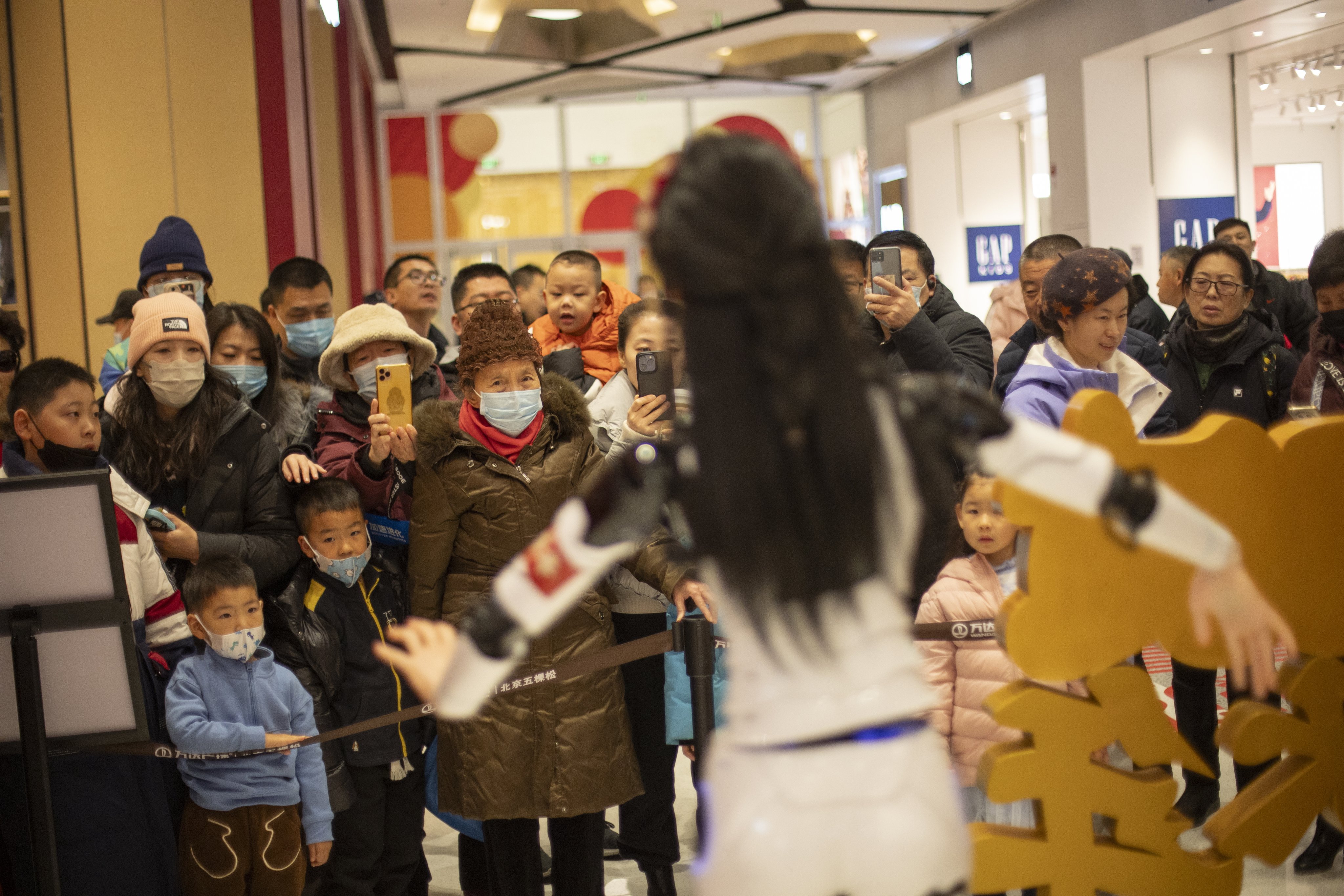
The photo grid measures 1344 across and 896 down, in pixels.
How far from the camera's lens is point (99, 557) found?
2.45 meters

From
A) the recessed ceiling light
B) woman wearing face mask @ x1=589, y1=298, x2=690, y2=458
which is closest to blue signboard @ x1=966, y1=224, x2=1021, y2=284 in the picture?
the recessed ceiling light

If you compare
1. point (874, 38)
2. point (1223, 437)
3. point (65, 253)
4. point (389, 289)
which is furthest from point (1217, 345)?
point (874, 38)

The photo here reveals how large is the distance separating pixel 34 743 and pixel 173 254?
1796 millimetres

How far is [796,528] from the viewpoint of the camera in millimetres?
1431

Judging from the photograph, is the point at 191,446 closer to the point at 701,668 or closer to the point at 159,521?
the point at 159,521

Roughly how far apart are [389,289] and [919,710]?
3.55 m

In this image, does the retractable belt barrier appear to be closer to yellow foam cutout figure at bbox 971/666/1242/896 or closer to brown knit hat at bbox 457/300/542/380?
yellow foam cutout figure at bbox 971/666/1242/896

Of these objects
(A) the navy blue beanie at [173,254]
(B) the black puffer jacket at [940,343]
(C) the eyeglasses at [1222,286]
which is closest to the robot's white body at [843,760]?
(B) the black puffer jacket at [940,343]

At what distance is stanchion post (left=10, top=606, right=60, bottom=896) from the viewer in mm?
2426

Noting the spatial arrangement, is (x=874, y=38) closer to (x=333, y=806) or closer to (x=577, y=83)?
(x=577, y=83)

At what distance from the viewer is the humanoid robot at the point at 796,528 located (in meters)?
1.40

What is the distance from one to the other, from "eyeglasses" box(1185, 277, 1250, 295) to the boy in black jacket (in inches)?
117

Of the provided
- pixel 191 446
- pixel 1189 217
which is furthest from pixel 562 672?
pixel 1189 217

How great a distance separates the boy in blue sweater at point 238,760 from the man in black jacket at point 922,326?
5.86 ft
